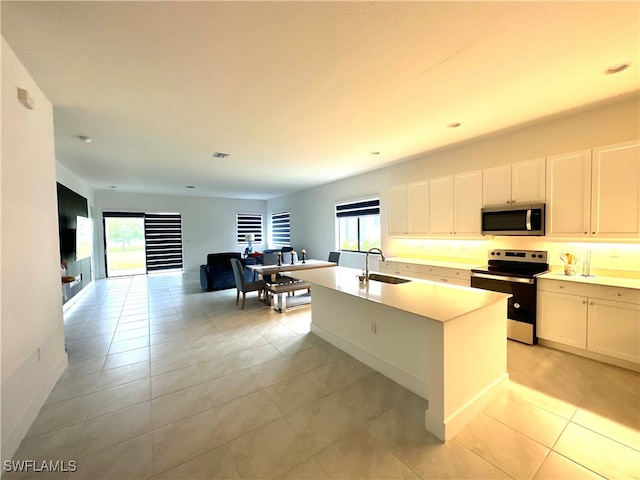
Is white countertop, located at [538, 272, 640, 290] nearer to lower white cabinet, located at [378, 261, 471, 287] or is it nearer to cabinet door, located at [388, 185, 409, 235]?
lower white cabinet, located at [378, 261, 471, 287]

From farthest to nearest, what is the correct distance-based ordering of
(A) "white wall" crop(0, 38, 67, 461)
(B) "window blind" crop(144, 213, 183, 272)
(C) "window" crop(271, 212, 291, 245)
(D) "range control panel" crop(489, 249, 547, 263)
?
(C) "window" crop(271, 212, 291, 245) < (B) "window blind" crop(144, 213, 183, 272) < (D) "range control panel" crop(489, 249, 547, 263) < (A) "white wall" crop(0, 38, 67, 461)

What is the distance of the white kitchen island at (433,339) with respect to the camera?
1.86 m

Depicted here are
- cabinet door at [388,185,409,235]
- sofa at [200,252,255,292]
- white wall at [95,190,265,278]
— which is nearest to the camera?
cabinet door at [388,185,409,235]

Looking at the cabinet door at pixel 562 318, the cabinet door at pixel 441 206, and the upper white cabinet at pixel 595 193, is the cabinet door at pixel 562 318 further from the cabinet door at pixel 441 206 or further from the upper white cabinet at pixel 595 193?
the cabinet door at pixel 441 206

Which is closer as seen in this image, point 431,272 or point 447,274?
point 447,274

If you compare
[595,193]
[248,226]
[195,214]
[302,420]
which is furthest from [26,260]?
[248,226]

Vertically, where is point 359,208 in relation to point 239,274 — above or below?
above

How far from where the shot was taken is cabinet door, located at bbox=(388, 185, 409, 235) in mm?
4957

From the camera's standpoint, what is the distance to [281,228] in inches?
403

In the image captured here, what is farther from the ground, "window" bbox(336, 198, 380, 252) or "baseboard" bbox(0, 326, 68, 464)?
"window" bbox(336, 198, 380, 252)

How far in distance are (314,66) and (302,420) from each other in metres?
2.77

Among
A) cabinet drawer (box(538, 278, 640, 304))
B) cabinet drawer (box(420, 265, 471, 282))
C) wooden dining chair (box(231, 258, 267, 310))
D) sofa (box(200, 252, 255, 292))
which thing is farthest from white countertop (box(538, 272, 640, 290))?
sofa (box(200, 252, 255, 292))

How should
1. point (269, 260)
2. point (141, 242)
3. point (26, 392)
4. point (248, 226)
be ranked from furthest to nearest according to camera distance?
point (248, 226) → point (141, 242) → point (269, 260) → point (26, 392)

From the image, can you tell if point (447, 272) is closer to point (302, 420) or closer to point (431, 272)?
point (431, 272)
